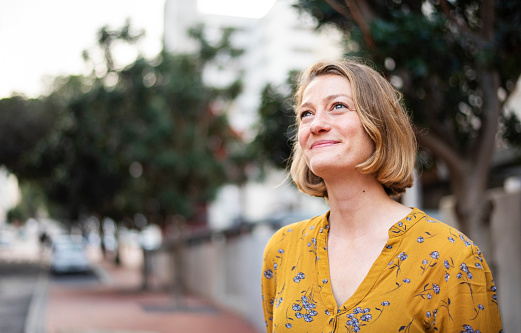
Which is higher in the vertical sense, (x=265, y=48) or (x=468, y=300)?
(x=265, y=48)

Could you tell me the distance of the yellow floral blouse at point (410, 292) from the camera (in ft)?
5.64

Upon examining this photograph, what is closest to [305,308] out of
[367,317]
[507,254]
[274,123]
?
[367,317]

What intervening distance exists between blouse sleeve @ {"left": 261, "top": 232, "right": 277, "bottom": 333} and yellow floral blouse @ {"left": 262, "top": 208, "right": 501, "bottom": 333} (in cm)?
23

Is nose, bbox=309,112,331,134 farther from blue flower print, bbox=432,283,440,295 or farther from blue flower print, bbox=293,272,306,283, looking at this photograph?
blue flower print, bbox=432,283,440,295

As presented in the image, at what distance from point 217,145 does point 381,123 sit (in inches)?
574

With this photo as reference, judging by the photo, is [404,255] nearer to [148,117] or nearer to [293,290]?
[293,290]

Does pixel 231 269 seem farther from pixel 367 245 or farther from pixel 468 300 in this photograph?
pixel 468 300

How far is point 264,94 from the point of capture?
5.58 metres

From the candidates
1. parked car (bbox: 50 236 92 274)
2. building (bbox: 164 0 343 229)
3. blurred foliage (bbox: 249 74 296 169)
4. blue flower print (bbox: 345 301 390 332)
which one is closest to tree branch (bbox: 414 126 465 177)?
blurred foliage (bbox: 249 74 296 169)

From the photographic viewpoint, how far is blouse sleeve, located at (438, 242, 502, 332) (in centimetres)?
170

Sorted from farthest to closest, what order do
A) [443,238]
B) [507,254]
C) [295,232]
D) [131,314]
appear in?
1. [131,314]
2. [507,254]
3. [295,232]
4. [443,238]

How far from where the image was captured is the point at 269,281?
2.32 m

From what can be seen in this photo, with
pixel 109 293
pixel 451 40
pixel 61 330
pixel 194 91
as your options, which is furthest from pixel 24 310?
pixel 451 40

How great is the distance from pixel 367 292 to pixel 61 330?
10258 mm
